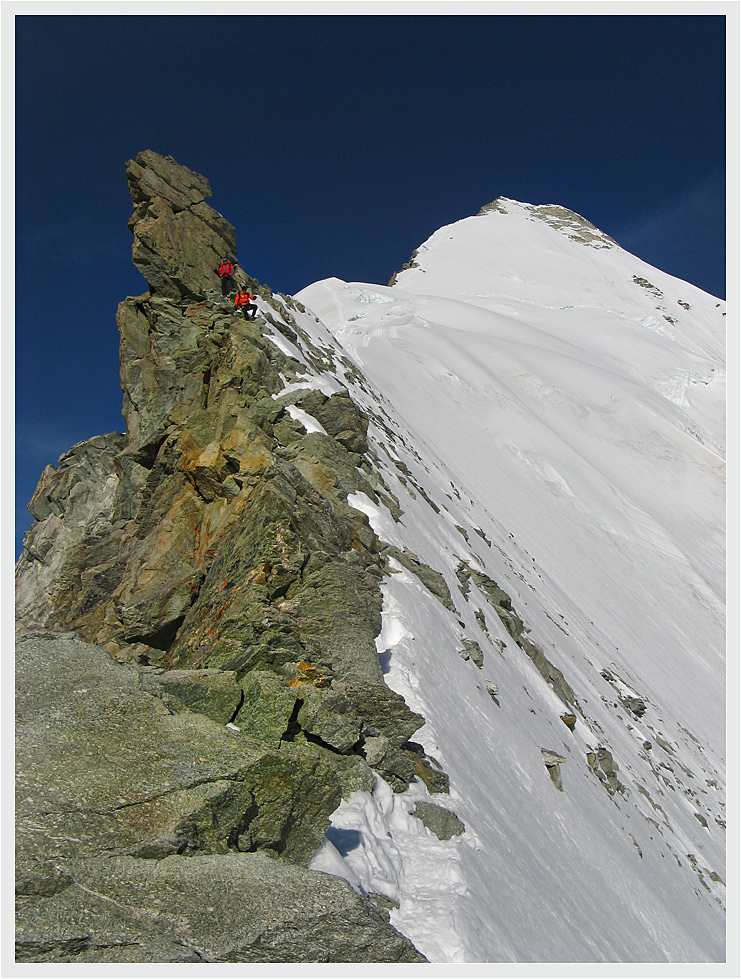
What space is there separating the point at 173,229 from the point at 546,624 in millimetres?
18390

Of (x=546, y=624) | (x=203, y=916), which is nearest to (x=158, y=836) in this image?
(x=203, y=916)

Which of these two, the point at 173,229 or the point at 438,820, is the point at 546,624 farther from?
the point at 173,229

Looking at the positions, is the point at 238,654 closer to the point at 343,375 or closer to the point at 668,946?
the point at 668,946

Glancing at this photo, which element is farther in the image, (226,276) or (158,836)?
(226,276)

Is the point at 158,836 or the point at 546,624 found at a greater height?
the point at 546,624

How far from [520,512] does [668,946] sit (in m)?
24.0

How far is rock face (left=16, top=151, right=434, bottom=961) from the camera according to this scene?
5.10 metres

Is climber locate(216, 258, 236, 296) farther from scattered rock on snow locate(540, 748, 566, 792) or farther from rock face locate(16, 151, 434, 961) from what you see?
scattered rock on snow locate(540, 748, 566, 792)

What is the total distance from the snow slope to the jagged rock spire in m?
6.32

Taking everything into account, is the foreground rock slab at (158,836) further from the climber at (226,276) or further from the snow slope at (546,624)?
the climber at (226,276)

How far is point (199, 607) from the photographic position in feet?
32.7

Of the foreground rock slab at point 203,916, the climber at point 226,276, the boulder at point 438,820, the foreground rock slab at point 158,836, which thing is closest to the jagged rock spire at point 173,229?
the climber at point 226,276

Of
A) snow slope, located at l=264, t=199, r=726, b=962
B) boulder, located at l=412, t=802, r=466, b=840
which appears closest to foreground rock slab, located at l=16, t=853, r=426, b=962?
snow slope, located at l=264, t=199, r=726, b=962

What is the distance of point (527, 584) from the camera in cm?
2491
